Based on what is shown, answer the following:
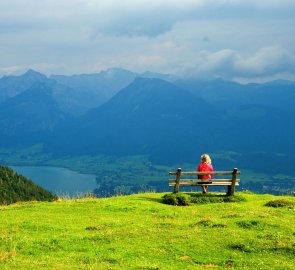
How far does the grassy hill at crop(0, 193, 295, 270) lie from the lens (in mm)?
16891

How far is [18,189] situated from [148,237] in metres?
80.5

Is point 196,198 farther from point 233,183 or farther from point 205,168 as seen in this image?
point 205,168

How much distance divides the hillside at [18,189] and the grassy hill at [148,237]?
211 feet

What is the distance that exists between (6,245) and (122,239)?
5.05 metres

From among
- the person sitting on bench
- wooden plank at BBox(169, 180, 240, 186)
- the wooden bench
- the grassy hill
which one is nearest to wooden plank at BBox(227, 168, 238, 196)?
the wooden bench

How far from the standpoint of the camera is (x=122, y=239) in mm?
20141

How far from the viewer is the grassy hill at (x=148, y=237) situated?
1689cm

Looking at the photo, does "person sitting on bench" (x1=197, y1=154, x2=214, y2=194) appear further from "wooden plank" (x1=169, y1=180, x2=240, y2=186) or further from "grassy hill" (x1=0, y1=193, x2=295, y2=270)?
"grassy hill" (x1=0, y1=193, x2=295, y2=270)

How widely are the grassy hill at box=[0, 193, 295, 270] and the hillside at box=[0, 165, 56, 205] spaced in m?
64.3

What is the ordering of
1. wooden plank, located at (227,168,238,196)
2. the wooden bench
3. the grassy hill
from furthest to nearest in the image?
wooden plank, located at (227,168,238,196), the wooden bench, the grassy hill

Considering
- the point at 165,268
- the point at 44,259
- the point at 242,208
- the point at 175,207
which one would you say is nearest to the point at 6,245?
the point at 44,259

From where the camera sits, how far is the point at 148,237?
66.6 ft

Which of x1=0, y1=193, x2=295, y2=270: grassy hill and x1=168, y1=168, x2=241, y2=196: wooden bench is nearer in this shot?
x1=0, y1=193, x2=295, y2=270: grassy hill

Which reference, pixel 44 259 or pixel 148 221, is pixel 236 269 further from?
pixel 148 221
